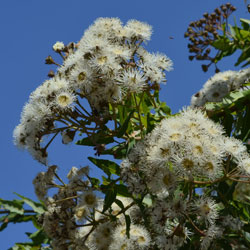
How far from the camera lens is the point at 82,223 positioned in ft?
8.70

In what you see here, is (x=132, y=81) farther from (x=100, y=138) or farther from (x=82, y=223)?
(x=82, y=223)

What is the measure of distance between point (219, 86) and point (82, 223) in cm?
162

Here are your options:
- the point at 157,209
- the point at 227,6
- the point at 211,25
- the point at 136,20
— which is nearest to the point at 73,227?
the point at 157,209

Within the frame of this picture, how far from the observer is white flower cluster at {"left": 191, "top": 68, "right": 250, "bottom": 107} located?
3.46 m

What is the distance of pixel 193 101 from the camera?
12.8 ft

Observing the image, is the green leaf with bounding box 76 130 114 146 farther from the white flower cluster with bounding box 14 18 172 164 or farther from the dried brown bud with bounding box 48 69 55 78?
the dried brown bud with bounding box 48 69 55 78

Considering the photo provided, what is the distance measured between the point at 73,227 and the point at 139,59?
1.02m

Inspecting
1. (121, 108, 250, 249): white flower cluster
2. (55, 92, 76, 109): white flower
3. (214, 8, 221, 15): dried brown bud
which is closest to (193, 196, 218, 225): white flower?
(121, 108, 250, 249): white flower cluster

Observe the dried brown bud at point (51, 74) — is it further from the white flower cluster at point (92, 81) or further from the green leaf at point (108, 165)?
the green leaf at point (108, 165)

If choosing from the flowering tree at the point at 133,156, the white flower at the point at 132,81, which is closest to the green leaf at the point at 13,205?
the flowering tree at the point at 133,156

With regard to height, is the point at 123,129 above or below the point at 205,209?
above

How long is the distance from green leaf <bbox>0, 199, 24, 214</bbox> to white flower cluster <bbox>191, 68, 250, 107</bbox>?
5.06ft

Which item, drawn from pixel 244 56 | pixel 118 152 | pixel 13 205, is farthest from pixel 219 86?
pixel 13 205

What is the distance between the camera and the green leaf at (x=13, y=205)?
281 centimetres
